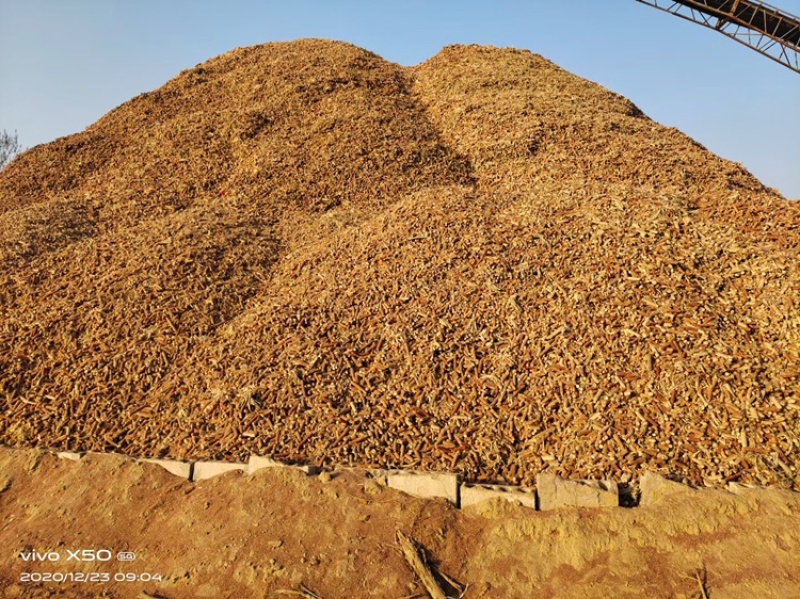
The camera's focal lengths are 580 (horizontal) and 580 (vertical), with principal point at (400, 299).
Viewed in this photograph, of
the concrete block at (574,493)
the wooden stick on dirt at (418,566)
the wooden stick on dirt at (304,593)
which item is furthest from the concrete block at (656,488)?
the wooden stick on dirt at (304,593)

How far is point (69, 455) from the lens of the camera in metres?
4.98

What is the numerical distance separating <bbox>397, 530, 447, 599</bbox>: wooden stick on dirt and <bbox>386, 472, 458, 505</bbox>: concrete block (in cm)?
43

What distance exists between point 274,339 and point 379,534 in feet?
8.76

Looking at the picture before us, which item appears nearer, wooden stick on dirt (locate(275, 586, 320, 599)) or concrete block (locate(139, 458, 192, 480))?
wooden stick on dirt (locate(275, 586, 320, 599))

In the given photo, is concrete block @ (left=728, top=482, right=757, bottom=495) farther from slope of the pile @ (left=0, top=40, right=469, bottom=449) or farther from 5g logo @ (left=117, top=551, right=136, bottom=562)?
slope of the pile @ (left=0, top=40, right=469, bottom=449)

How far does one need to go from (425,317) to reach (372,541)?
2.63m

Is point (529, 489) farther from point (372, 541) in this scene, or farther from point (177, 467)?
point (177, 467)

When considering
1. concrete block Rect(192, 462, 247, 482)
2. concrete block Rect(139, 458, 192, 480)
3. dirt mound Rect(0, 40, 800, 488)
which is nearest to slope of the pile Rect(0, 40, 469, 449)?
dirt mound Rect(0, 40, 800, 488)

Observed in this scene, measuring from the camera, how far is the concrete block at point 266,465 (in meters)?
4.48

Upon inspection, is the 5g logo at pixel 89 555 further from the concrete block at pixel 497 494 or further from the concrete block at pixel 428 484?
the concrete block at pixel 497 494

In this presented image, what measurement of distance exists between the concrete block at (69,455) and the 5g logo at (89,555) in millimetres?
1140

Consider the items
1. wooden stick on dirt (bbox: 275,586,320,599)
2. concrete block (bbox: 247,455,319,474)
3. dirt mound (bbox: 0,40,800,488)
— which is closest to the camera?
wooden stick on dirt (bbox: 275,586,320,599)

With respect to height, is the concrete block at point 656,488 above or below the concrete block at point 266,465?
above

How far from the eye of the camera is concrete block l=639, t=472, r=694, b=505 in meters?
4.03
